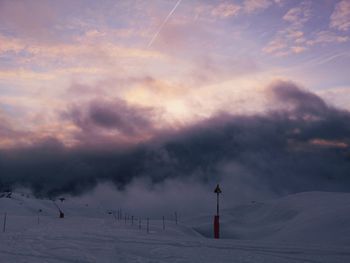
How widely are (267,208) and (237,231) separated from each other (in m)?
10.9

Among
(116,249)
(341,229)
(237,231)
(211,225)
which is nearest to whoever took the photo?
(116,249)

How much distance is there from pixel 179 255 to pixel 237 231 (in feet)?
108

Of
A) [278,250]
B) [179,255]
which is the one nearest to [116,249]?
[179,255]

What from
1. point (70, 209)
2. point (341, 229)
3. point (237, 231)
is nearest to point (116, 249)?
point (341, 229)

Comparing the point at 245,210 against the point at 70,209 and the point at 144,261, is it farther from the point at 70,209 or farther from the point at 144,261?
the point at 70,209

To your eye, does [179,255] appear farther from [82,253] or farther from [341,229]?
[341,229]

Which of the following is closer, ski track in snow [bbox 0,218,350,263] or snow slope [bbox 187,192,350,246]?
ski track in snow [bbox 0,218,350,263]

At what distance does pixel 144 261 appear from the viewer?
17156 mm

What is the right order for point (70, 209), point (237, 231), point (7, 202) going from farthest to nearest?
1. point (70, 209)
2. point (7, 202)
3. point (237, 231)

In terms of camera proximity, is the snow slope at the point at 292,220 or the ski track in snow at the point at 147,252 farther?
the snow slope at the point at 292,220

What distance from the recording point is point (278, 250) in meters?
21.9

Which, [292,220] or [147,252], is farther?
[292,220]

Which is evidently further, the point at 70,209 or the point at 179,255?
the point at 70,209

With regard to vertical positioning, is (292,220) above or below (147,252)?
above
